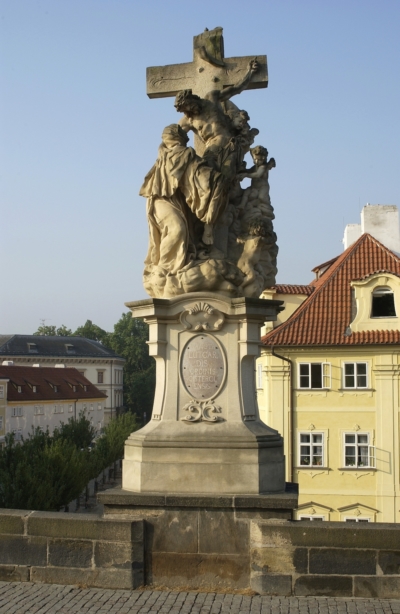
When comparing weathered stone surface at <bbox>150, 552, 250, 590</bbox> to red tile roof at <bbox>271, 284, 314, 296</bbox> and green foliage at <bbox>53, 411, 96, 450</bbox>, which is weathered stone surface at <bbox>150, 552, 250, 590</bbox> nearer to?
red tile roof at <bbox>271, 284, 314, 296</bbox>

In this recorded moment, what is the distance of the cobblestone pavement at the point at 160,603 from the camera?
618 cm

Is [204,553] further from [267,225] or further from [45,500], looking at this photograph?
[45,500]

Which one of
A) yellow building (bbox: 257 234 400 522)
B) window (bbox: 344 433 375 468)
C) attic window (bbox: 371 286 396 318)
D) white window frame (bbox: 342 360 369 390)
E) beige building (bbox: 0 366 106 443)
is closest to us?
yellow building (bbox: 257 234 400 522)

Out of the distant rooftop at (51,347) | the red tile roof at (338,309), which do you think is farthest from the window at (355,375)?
the distant rooftop at (51,347)

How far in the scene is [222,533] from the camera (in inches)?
274

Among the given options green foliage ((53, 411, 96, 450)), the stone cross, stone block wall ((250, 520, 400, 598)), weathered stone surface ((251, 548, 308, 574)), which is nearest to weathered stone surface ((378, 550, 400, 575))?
stone block wall ((250, 520, 400, 598))

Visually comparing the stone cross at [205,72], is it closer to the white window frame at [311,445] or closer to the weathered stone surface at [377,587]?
the weathered stone surface at [377,587]

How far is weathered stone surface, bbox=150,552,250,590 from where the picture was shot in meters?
6.86

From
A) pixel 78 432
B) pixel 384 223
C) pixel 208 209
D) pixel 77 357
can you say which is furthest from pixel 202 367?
pixel 77 357

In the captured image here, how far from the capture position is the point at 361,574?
6.54 meters

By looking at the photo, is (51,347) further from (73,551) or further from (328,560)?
(328,560)

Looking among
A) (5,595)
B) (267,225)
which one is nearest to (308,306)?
(267,225)

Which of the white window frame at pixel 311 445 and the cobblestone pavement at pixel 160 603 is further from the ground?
the cobblestone pavement at pixel 160 603

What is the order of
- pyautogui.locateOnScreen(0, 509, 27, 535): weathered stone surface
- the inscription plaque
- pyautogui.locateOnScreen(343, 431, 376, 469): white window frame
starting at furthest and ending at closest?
pyautogui.locateOnScreen(343, 431, 376, 469): white window frame
the inscription plaque
pyautogui.locateOnScreen(0, 509, 27, 535): weathered stone surface
